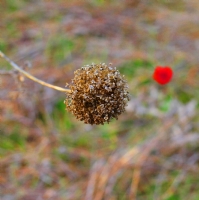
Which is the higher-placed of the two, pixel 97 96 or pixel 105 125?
pixel 105 125

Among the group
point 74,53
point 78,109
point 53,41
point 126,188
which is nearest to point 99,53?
point 74,53

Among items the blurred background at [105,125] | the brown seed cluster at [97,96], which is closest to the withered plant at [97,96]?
the brown seed cluster at [97,96]

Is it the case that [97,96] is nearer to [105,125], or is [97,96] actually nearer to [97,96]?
[97,96]

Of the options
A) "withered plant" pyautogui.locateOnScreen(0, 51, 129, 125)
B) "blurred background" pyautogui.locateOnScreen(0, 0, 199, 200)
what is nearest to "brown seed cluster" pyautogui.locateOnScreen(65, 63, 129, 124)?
"withered plant" pyautogui.locateOnScreen(0, 51, 129, 125)

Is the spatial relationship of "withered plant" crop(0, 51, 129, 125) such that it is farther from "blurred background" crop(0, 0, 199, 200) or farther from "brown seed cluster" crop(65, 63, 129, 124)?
"blurred background" crop(0, 0, 199, 200)

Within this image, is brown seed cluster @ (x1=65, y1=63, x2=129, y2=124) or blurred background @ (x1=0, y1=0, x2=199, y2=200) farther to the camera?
blurred background @ (x1=0, y1=0, x2=199, y2=200)

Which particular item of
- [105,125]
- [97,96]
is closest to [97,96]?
[97,96]

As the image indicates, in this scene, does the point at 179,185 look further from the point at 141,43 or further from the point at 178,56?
the point at 141,43
